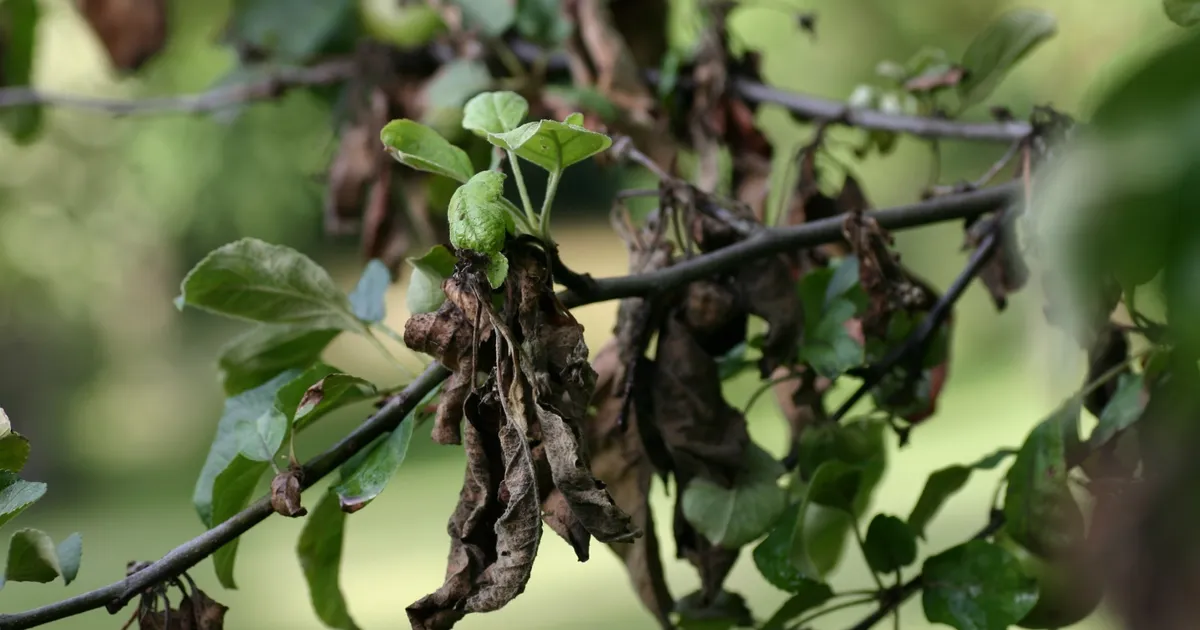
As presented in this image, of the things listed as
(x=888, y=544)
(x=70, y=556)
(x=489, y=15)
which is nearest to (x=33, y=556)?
(x=70, y=556)

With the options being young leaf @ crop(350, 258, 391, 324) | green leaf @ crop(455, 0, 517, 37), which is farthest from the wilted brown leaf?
young leaf @ crop(350, 258, 391, 324)

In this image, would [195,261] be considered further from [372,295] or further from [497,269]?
[497,269]

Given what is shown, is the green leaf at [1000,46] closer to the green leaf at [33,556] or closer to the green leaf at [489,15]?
the green leaf at [489,15]

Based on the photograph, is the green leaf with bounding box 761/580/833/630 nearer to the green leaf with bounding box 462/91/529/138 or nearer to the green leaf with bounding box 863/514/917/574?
the green leaf with bounding box 863/514/917/574

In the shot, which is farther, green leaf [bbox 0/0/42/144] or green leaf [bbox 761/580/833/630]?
green leaf [bbox 0/0/42/144]

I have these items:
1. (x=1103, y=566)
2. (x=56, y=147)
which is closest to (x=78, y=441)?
(x=56, y=147)

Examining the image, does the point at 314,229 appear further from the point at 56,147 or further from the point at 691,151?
the point at 691,151

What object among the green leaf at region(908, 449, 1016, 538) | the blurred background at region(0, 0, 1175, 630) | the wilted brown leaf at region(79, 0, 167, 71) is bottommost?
the green leaf at region(908, 449, 1016, 538)
